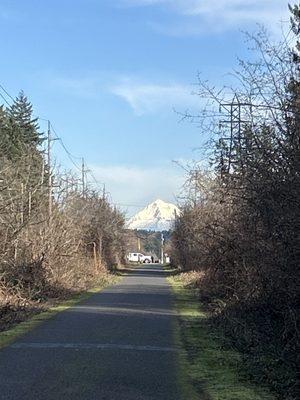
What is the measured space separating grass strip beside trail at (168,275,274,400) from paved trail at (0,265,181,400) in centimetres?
33

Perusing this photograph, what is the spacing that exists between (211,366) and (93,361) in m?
2.07

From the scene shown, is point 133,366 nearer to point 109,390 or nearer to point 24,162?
point 109,390

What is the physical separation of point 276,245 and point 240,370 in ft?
7.19

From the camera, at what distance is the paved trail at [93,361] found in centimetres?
928

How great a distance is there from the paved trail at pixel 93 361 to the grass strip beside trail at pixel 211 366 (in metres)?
0.33

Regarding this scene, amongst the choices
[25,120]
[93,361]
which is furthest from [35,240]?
[25,120]

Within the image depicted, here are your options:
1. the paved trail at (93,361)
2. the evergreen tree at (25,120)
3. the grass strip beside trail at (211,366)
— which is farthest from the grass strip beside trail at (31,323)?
the evergreen tree at (25,120)

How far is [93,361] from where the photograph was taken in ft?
38.4

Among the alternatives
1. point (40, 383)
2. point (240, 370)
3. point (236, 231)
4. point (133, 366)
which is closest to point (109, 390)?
point (40, 383)

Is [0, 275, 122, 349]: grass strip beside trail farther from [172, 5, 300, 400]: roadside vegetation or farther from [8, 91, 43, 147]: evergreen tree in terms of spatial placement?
[8, 91, 43, 147]: evergreen tree

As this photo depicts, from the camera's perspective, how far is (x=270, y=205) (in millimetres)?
11203

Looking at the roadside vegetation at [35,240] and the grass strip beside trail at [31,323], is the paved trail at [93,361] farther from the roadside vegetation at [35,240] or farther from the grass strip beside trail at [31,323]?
the roadside vegetation at [35,240]

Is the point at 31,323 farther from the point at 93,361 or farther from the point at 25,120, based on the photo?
the point at 25,120

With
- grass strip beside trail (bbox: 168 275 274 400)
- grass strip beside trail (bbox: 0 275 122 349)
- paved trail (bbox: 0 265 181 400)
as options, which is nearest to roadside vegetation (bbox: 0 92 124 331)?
grass strip beside trail (bbox: 0 275 122 349)
